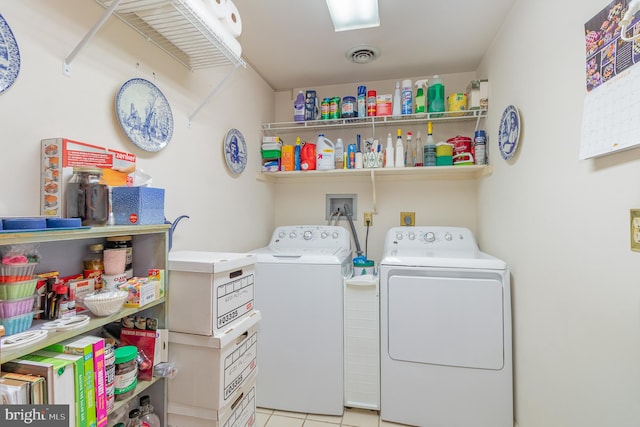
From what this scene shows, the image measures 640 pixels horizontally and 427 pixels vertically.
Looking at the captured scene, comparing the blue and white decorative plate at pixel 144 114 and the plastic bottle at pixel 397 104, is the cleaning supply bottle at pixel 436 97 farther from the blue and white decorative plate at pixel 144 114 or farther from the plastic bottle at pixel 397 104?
the blue and white decorative plate at pixel 144 114

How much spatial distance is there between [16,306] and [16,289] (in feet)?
0.14

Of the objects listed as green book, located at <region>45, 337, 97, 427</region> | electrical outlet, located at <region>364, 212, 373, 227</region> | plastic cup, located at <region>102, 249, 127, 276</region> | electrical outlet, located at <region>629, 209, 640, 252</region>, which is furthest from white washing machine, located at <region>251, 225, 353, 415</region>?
electrical outlet, located at <region>629, 209, 640, 252</region>

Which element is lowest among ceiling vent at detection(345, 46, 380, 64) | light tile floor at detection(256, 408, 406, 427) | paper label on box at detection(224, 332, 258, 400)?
light tile floor at detection(256, 408, 406, 427)

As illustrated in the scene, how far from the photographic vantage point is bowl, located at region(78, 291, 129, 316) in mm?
916

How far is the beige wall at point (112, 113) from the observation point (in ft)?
2.98

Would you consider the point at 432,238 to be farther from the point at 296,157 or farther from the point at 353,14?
the point at 353,14

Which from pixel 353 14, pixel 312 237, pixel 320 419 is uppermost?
pixel 353 14

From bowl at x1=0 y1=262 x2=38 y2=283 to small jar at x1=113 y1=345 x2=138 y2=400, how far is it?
1.25 ft

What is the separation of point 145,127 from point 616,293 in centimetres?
184

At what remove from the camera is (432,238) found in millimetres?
2273

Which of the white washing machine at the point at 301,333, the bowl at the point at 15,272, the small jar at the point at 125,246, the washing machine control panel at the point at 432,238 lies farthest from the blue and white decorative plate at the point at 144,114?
the washing machine control panel at the point at 432,238

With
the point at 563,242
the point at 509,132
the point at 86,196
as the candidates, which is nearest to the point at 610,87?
the point at 563,242

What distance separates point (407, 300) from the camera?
1.78 m

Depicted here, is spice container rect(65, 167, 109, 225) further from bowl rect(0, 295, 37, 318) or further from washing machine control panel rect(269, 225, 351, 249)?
washing machine control panel rect(269, 225, 351, 249)
